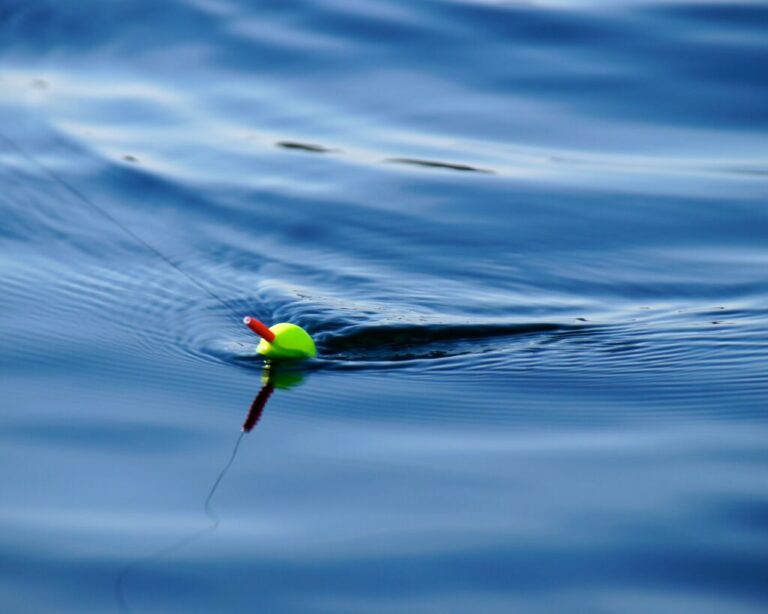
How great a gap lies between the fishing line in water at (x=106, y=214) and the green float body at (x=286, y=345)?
0.33m

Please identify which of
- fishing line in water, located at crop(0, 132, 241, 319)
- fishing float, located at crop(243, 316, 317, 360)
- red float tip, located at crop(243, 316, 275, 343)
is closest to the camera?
red float tip, located at crop(243, 316, 275, 343)

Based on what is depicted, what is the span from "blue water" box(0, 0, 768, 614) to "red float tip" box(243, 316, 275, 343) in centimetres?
6

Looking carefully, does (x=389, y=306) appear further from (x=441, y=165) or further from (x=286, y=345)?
(x=441, y=165)

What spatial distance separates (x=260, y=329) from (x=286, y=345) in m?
0.10

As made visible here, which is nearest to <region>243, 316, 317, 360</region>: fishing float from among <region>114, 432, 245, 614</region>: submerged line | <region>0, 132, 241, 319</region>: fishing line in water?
<region>0, 132, 241, 319</region>: fishing line in water

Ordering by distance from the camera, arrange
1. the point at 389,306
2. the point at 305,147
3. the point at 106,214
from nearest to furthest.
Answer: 1. the point at 389,306
2. the point at 106,214
3. the point at 305,147

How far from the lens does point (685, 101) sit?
14.7 feet

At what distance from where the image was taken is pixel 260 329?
2.28m

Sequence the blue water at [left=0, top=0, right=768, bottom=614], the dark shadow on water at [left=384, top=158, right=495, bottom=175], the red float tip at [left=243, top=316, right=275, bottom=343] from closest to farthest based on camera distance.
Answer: the blue water at [left=0, top=0, right=768, bottom=614]
the red float tip at [left=243, top=316, right=275, bottom=343]
the dark shadow on water at [left=384, top=158, right=495, bottom=175]

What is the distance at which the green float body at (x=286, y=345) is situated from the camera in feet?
7.75

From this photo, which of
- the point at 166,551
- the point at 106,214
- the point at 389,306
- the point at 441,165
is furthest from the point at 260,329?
the point at 441,165

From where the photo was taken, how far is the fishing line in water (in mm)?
2857

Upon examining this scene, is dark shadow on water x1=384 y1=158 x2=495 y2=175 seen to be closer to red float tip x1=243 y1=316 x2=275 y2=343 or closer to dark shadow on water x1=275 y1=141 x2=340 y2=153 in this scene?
dark shadow on water x1=275 y1=141 x2=340 y2=153

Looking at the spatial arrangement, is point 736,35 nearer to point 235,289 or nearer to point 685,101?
point 685,101
